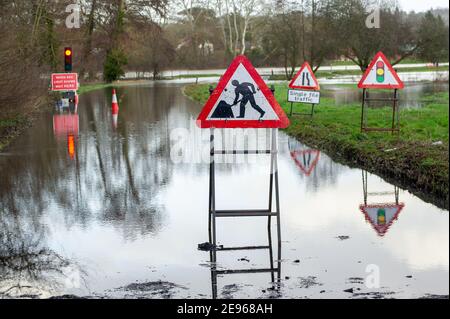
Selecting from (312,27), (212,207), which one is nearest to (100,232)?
(212,207)

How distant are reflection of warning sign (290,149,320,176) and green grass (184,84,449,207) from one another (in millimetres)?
423

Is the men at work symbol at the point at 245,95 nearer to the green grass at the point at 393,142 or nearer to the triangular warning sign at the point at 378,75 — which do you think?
the green grass at the point at 393,142

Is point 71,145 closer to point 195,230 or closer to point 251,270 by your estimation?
point 195,230

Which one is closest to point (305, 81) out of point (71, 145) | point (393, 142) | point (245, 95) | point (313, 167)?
point (71, 145)

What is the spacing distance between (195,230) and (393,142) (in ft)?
23.5

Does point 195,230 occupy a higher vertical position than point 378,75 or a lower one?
lower

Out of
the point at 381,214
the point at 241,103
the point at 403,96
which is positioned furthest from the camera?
the point at 403,96

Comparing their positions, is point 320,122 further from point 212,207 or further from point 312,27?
point 312,27

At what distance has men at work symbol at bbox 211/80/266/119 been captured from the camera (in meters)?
8.91

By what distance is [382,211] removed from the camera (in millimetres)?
10062

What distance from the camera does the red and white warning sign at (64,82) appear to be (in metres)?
33.3

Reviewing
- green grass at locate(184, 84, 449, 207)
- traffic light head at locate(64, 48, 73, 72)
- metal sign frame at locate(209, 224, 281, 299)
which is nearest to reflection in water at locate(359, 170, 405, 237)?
green grass at locate(184, 84, 449, 207)

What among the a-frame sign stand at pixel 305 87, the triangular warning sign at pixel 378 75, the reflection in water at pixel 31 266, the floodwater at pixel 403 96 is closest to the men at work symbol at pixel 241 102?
the reflection in water at pixel 31 266

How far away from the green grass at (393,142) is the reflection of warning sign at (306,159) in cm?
42
